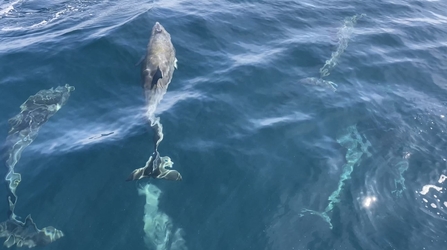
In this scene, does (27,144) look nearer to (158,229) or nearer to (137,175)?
(137,175)

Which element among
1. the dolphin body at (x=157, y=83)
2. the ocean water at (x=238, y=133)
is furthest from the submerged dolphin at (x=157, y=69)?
the ocean water at (x=238, y=133)

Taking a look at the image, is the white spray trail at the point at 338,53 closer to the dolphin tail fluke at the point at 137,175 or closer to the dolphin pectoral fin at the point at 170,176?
the dolphin pectoral fin at the point at 170,176

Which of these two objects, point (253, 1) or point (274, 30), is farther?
point (253, 1)

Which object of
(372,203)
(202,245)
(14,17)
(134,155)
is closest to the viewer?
(202,245)

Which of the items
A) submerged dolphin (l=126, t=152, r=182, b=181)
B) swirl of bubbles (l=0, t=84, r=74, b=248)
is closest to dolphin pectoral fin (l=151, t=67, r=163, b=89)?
swirl of bubbles (l=0, t=84, r=74, b=248)

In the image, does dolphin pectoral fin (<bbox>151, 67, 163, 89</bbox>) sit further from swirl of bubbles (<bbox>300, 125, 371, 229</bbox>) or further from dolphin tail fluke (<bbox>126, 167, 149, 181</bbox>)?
swirl of bubbles (<bbox>300, 125, 371, 229</bbox>)

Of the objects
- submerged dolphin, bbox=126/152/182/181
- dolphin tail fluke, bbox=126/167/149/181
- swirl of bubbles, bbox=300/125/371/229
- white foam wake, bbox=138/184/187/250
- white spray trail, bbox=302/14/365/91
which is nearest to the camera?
white foam wake, bbox=138/184/187/250

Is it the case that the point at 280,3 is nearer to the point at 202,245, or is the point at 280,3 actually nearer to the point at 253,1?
the point at 253,1

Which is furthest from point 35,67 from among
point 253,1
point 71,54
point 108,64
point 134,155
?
point 253,1
